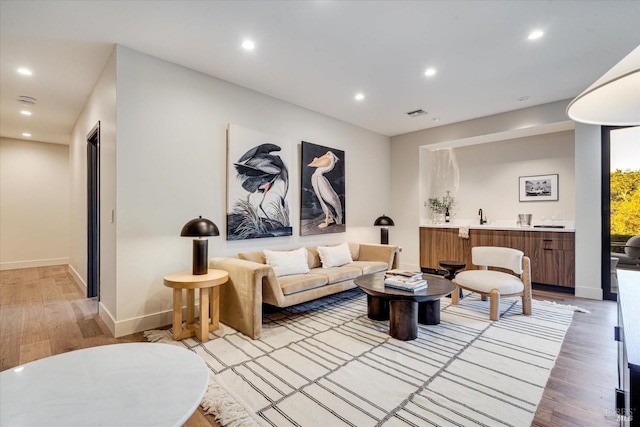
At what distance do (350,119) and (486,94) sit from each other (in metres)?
2.13

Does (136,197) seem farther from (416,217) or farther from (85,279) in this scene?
(416,217)

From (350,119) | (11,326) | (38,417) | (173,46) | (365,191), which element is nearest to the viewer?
(38,417)

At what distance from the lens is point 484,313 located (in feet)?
11.6

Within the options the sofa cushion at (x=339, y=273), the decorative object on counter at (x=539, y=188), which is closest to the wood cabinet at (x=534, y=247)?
the decorative object on counter at (x=539, y=188)

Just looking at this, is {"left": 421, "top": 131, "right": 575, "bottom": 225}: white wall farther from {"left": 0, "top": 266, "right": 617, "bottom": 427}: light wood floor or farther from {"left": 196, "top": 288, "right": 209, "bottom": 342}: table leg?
{"left": 196, "top": 288, "right": 209, "bottom": 342}: table leg

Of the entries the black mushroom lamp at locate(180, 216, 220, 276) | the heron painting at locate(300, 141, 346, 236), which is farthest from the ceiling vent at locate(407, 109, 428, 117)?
the black mushroom lamp at locate(180, 216, 220, 276)

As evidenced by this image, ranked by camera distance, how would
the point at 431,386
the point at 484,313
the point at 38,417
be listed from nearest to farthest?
the point at 38,417 → the point at 431,386 → the point at 484,313

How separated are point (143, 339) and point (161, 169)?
171 cm

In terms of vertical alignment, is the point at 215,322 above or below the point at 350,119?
below

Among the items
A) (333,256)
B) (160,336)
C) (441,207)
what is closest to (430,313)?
(333,256)

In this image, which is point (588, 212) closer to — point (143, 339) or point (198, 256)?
point (198, 256)

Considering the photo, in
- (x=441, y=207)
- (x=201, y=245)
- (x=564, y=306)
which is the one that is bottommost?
(x=564, y=306)

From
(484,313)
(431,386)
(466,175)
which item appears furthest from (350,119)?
(431,386)

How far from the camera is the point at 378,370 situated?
226cm
